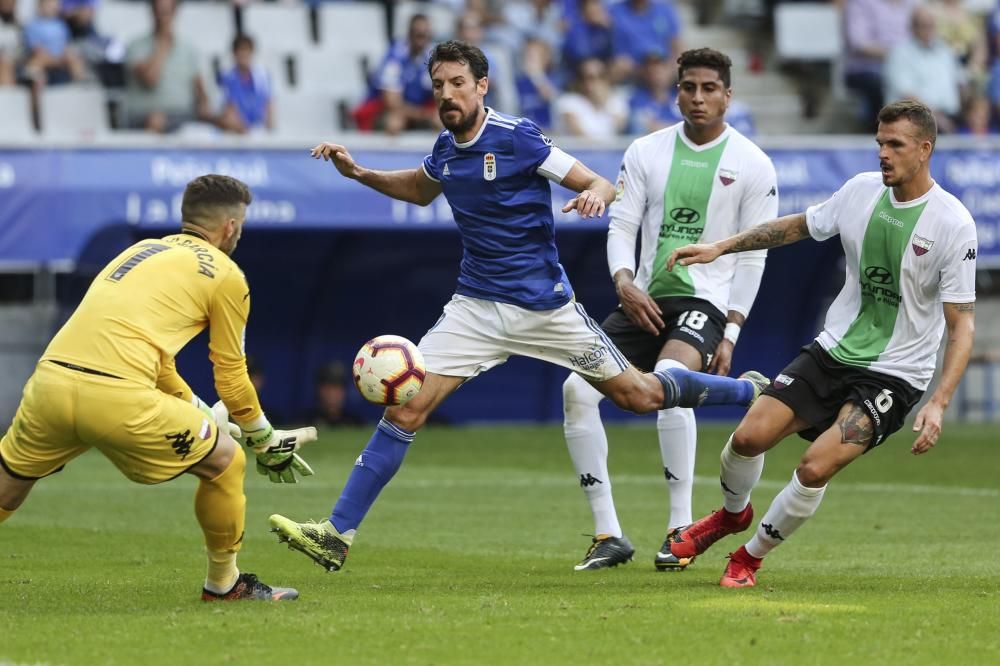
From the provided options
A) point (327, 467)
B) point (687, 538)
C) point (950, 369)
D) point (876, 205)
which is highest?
point (876, 205)

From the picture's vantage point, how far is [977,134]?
2222 centimetres

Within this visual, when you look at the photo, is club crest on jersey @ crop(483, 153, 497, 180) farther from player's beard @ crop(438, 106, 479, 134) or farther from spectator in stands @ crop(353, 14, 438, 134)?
spectator in stands @ crop(353, 14, 438, 134)

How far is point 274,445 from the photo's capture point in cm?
744

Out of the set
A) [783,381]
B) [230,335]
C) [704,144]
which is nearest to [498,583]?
[783,381]

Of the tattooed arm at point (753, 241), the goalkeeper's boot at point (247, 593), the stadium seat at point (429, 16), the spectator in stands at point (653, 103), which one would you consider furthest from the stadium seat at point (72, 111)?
the goalkeeper's boot at point (247, 593)

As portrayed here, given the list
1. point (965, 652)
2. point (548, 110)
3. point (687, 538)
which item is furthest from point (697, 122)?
point (548, 110)

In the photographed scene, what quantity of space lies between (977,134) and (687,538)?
48.6 feet

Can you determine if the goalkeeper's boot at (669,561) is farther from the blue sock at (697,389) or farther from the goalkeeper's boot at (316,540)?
the goalkeeper's boot at (316,540)

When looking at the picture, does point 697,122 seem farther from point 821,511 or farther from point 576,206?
point 821,511

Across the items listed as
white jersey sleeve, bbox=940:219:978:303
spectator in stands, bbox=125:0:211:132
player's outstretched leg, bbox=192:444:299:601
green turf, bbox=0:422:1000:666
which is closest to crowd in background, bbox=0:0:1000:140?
spectator in stands, bbox=125:0:211:132

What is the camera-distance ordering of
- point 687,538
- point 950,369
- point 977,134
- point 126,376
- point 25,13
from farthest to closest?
point 977,134
point 25,13
point 687,538
point 950,369
point 126,376

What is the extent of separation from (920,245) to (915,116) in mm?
574

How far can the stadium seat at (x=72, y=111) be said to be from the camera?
19.0 metres

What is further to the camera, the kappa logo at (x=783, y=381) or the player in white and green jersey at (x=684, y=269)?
the player in white and green jersey at (x=684, y=269)
